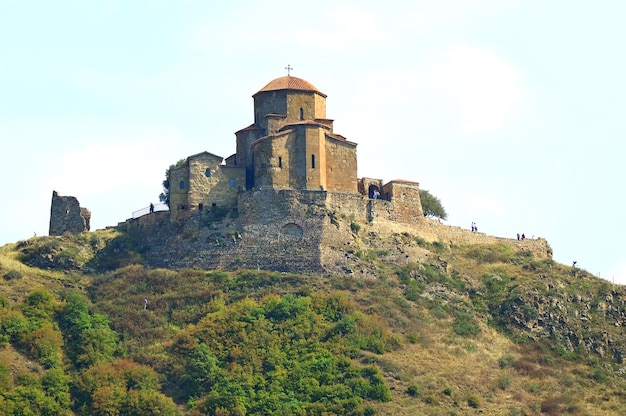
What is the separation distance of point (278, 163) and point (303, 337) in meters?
10.8

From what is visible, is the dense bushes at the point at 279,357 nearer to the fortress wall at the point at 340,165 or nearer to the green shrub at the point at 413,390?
the green shrub at the point at 413,390

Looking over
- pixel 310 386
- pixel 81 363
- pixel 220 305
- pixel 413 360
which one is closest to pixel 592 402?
pixel 413 360

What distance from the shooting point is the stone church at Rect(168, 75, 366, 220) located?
73812mm

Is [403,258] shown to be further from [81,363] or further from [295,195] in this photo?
[81,363]

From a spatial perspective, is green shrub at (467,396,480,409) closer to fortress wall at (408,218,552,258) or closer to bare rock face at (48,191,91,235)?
fortress wall at (408,218,552,258)

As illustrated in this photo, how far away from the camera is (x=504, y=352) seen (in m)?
69.1

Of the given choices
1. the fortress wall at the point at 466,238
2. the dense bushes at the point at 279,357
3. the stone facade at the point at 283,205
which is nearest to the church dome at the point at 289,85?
the stone facade at the point at 283,205

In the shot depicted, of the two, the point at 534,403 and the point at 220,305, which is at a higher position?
the point at 220,305

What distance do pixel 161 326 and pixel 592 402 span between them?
64.2 feet

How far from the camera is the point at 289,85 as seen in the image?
7806 cm

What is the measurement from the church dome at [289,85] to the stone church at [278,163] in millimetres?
141

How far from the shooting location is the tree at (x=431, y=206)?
86.3 meters

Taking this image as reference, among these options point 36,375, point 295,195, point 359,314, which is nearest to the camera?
point 36,375

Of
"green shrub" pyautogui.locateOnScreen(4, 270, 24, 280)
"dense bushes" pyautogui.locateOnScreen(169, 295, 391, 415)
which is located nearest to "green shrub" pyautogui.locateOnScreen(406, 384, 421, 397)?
"dense bushes" pyautogui.locateOnScreen(169, 295, 391, 415)
